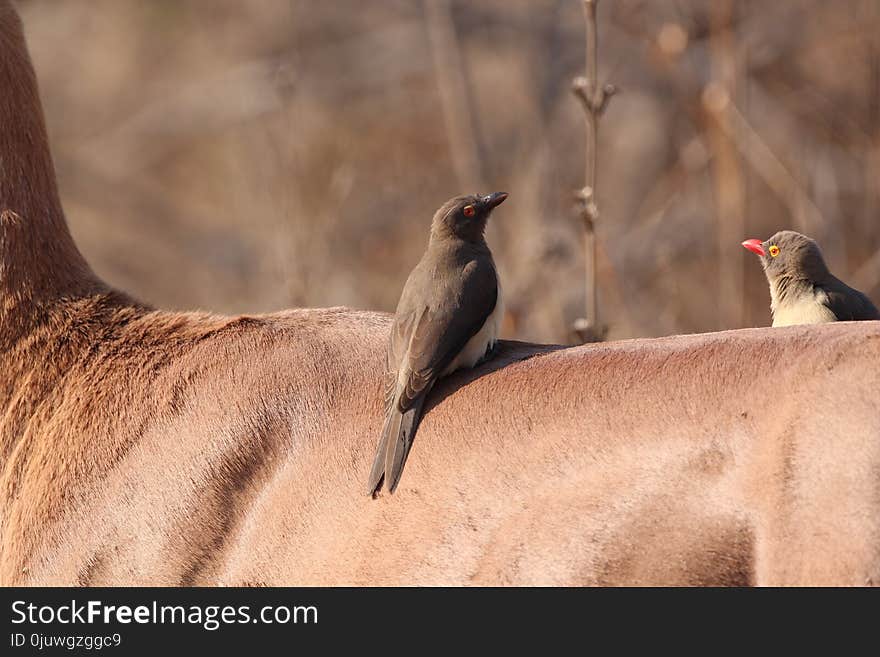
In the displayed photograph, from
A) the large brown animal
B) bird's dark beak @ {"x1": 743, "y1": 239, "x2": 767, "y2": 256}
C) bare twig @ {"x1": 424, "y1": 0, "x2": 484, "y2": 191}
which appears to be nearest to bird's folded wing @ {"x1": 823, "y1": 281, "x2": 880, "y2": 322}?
bird's dark beak @ {"x1": 743, "y1": 239, "x2": 767, "y2": 256}

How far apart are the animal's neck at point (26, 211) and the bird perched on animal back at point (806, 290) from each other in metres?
1.99

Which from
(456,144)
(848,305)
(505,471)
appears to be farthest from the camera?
(456,144)

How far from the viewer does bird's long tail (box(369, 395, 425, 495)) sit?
10.0 feet

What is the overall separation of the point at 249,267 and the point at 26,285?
7293 millimetres

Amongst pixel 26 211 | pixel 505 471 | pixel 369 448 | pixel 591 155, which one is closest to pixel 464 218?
pixel 369 448

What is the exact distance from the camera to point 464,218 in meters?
3.52

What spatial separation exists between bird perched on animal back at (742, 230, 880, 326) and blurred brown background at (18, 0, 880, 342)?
2610 mm

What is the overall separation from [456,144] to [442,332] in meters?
4.78

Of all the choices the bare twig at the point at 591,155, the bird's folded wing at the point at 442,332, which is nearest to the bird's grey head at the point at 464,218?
the bird's folded wing at the point at 442,332

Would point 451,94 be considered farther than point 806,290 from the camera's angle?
Yes

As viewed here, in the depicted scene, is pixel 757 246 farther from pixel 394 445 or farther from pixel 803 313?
pixel 394 445

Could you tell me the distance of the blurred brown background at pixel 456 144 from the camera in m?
7.45

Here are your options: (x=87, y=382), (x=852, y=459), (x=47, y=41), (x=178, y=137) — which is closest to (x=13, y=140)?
(x=87, y=382)

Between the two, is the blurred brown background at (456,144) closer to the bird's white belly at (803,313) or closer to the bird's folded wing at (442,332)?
the bird's white belly at (803,313)
